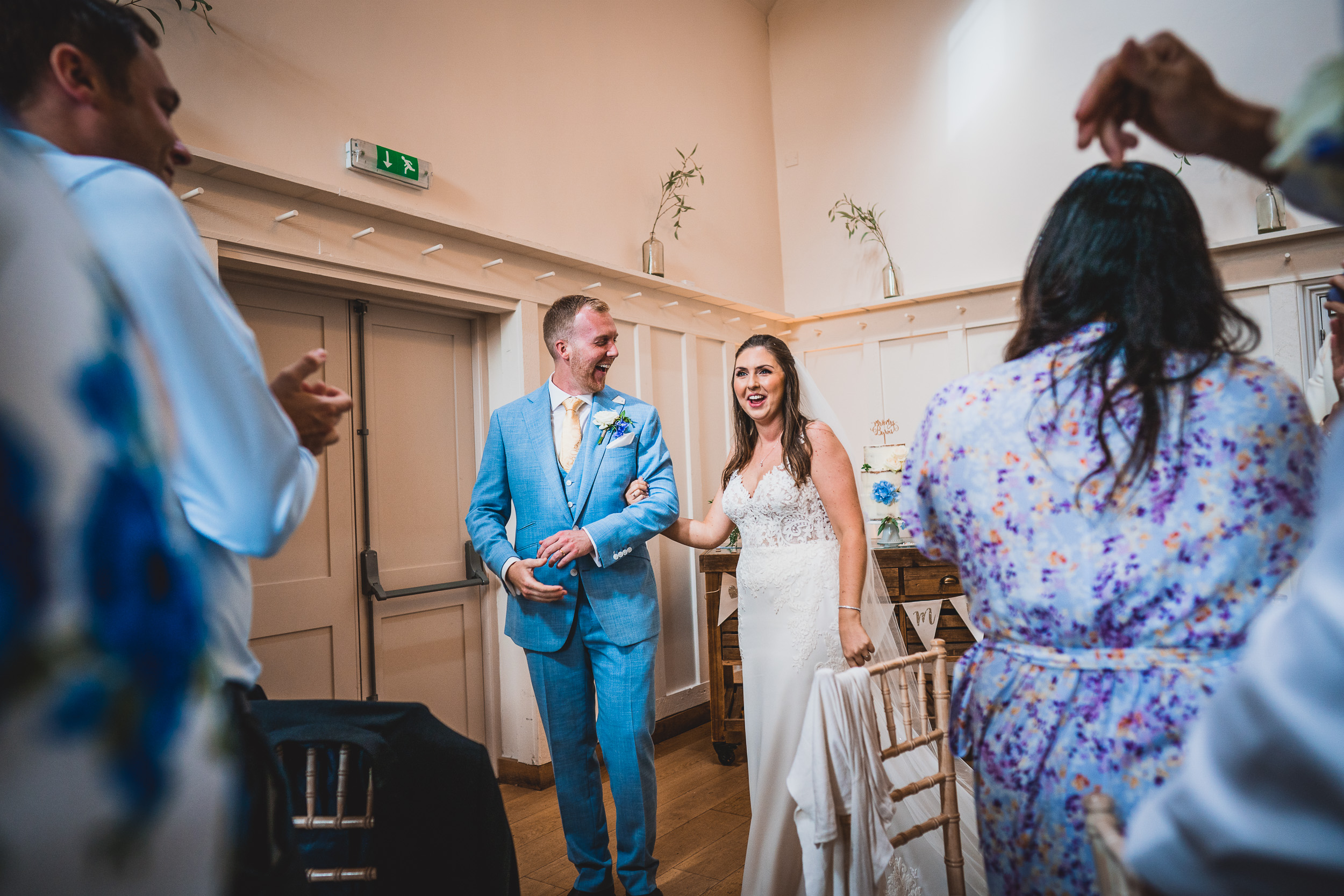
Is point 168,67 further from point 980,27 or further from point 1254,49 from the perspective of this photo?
point 1254,49

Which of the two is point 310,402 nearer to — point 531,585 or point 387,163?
point 531,585

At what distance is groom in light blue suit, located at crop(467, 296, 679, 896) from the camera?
235cm

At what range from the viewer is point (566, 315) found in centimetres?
269

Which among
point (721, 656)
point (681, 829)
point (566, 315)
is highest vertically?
point (566, 315)

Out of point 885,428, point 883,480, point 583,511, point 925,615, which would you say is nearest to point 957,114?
point 885,428

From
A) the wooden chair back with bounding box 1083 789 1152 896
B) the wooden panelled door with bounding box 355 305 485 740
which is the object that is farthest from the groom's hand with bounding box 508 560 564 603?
the wooden chair back with bounding box 1083 789 1152 896

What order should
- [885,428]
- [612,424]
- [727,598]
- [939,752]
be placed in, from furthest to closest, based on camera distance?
[885,428]
[727,598]
[612,424]
[939,752]

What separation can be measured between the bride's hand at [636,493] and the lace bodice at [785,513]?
0.38 m

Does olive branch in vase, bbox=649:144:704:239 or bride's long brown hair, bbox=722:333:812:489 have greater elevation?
olive branch in vase, bbox=649:144:704:239

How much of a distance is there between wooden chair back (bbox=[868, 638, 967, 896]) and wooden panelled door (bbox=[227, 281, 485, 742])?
2235mm

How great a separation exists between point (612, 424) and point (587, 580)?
547 millimetres

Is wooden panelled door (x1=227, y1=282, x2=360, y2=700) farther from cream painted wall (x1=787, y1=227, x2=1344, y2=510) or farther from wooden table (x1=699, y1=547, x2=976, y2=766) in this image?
cream painted wall (x1=787, y1=227, x2=1344, y2=510)

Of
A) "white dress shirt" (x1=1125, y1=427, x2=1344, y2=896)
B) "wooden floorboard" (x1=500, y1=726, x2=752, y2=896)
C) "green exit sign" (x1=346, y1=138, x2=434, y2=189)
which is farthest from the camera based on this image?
"green exit sign" (x1=346, y1=138, x2=434, y2=189)

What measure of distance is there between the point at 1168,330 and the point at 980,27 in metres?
4.82
